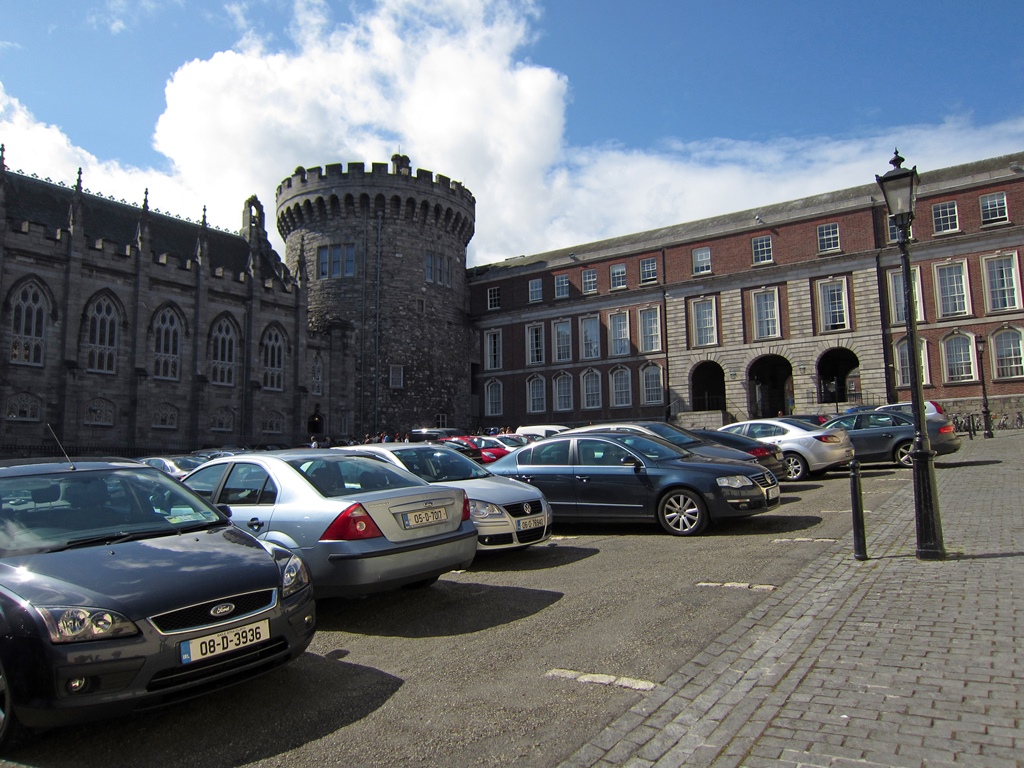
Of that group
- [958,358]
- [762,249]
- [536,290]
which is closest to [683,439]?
[958,358]

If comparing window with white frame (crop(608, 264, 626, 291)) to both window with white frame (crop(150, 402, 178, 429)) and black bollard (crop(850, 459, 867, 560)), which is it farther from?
black bollard (crop(850, 459, 867, 560))

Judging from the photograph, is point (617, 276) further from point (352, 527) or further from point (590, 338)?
point (352, 527)

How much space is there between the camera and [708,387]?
1788 inches

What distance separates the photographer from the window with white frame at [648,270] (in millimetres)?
45750

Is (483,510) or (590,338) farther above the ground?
(590,338)

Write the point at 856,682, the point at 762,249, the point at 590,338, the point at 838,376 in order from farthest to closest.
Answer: the point at 590,338, the point at 838,376, the point at 762,249, the point at 856,682

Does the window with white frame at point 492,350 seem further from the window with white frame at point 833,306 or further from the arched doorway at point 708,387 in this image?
the window with white frame at point 833,306

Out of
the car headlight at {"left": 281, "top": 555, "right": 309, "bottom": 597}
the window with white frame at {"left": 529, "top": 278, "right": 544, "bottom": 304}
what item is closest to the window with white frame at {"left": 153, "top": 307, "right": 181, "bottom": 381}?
the window with white frame at {"left": 529, "top": 278, "right": 544, "bottom": 304}

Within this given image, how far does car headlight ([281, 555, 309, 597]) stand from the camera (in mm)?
4699

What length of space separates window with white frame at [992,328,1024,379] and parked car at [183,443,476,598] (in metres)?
37.6

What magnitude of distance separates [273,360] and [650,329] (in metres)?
23.4

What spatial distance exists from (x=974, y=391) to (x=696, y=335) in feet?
48.8

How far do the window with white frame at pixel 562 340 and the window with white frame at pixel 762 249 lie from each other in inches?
520

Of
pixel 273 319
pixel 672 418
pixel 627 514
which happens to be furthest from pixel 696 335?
pixel 627 514
